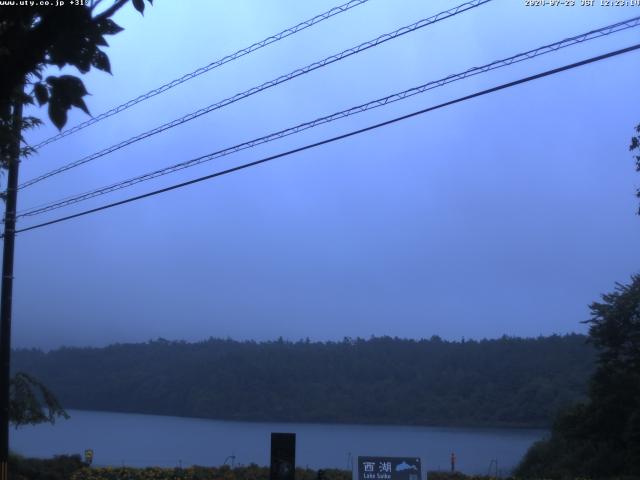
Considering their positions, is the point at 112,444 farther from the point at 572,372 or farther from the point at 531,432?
the point at 572,372

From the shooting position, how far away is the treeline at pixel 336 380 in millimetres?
41562

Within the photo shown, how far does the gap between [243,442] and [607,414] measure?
48.2 feet

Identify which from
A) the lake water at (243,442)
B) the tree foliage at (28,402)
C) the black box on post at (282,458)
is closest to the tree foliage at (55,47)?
the black box on post at (282,458)

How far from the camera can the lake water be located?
1054 inches

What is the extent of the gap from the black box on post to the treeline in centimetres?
2876

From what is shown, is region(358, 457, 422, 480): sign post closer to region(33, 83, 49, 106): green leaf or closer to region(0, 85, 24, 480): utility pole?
region(0, 85, 24, 480): utility pole

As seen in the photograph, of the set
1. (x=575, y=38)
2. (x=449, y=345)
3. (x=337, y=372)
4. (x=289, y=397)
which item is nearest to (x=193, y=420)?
(x=289, y=397)

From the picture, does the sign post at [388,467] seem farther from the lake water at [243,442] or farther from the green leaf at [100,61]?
the green leaf at [100,61]

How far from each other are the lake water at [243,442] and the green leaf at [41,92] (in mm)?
19333

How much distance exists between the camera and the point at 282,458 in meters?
12.9

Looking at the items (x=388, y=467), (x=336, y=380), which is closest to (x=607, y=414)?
(x=388, y=467)

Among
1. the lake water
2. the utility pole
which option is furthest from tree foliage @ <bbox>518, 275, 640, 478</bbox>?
the utility pole

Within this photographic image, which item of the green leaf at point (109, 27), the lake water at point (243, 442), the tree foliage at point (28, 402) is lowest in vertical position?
the lake water at point (243, 442)

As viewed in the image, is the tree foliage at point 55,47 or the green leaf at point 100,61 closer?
the tree foliage at point 55,47
